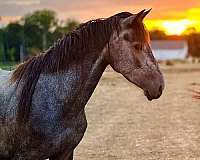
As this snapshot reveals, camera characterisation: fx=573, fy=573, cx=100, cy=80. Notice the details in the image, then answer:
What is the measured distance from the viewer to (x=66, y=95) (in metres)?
4.68

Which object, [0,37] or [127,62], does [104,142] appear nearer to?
[127,62]

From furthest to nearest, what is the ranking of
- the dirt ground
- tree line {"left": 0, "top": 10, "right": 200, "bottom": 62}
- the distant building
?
the distant building
tree line {"left": 0, "top": 10, "right": 200, "bottom": 62}
the dirt ground

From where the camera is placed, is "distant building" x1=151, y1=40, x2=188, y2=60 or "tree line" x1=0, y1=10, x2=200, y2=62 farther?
"distant building" x1=151, y1=40, x2=188, y2=60

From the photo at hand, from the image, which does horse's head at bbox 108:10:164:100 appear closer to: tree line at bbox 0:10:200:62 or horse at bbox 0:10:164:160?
horse at bbox 0:10:164:160

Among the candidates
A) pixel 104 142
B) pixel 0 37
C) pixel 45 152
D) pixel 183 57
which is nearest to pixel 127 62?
pixel 45 152

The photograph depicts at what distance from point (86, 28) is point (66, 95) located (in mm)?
571

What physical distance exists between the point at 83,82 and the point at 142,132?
6.83 m

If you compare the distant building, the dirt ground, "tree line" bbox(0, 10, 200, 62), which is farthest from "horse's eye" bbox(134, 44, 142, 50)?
the distant building

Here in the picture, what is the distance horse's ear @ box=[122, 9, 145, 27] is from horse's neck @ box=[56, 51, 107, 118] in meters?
0.38

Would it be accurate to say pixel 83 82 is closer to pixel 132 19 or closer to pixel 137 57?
pixel 137 57

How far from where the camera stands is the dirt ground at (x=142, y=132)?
8.98 m

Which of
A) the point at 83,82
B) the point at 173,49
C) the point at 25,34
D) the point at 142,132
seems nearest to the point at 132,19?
the point at 83,82

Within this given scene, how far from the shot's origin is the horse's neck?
4.64 m

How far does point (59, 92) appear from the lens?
4.69 metres
